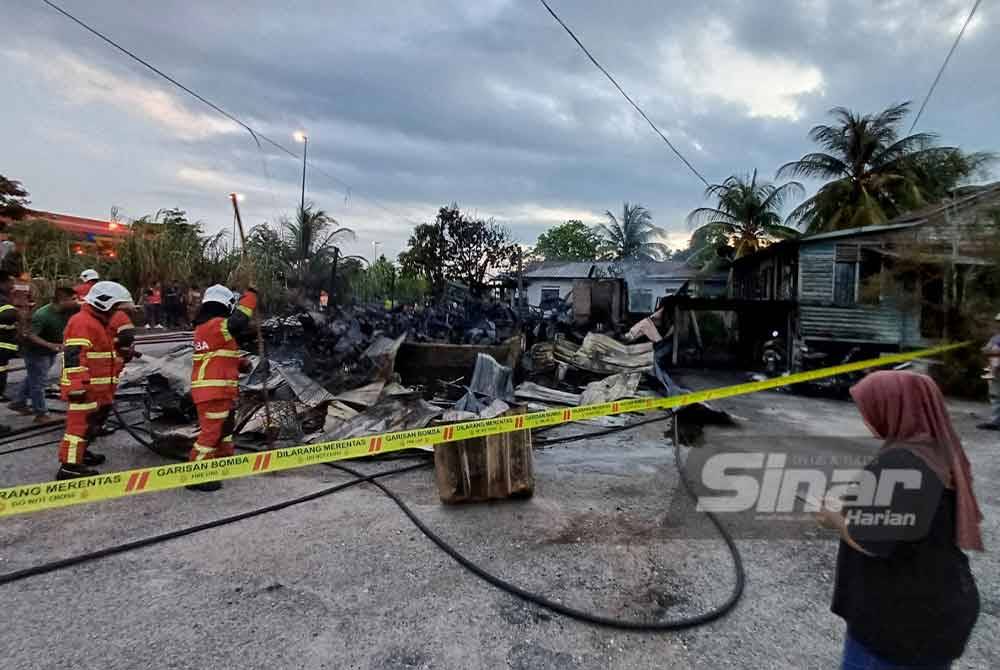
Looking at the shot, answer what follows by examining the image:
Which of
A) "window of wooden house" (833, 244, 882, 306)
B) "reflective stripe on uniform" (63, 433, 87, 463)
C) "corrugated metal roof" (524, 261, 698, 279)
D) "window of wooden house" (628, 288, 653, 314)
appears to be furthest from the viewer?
"corrugated metal roof" (524, 261, 698, 279)

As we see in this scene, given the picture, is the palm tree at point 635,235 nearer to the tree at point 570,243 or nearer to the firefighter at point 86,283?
the tree at point 570,243

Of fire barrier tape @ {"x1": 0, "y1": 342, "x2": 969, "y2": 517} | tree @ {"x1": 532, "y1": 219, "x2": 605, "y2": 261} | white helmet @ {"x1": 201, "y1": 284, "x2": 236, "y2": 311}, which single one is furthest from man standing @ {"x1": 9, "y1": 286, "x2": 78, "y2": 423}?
tree @ {"x1": 532, "y1": 219, "x2": 605, "y2": 261}

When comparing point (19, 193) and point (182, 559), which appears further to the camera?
point (19, 193)

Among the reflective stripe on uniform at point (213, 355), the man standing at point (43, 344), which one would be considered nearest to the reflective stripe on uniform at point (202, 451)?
the reflective stripe on uniform at point (213, 355)

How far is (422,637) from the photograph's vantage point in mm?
2553

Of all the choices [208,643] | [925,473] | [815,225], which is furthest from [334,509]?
[815,225]

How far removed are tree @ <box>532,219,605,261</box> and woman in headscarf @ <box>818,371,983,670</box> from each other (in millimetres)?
52611

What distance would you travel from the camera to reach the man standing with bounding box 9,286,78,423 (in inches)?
242

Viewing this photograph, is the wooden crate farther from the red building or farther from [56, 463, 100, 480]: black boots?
the red building

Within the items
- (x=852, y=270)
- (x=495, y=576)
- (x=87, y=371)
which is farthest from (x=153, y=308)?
(x=852, y=270)

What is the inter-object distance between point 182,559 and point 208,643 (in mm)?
959

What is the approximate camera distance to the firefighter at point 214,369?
4398 mm

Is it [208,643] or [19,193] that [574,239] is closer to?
[19,193]

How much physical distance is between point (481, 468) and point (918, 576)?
116 inches
